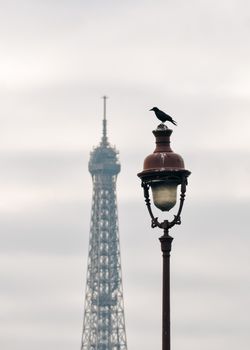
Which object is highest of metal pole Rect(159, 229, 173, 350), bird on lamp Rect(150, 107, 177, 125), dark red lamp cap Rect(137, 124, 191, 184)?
bird on lamp Rect(150, 107, 177, 125)

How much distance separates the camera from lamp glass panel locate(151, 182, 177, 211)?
3919 centimetres

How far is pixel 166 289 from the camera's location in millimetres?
38719

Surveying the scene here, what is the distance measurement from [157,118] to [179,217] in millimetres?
5163

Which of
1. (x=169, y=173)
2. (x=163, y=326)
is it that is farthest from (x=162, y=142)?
(x=163, y=326)

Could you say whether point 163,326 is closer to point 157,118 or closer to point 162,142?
point 162,142

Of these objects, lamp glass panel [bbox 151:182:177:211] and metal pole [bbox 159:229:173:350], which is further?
lamp glass panel [bbox 151:182:177:211]

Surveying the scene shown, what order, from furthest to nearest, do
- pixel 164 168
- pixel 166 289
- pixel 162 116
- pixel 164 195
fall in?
pixel 162 116 < pixel 164 195 < pixel 164 168 < pixel 166 289

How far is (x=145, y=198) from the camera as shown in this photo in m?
39.5

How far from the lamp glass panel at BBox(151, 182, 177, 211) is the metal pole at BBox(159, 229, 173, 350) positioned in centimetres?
50

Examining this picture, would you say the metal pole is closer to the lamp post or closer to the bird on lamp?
the lamp post

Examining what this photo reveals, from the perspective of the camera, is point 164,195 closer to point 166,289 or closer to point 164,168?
point 164,168

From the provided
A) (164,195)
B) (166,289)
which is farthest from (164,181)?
(166,289)

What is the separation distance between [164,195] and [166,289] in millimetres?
1926

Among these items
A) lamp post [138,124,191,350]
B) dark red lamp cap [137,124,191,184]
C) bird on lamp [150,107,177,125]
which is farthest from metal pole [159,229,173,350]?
bird on lamp [150,107,177,125]
